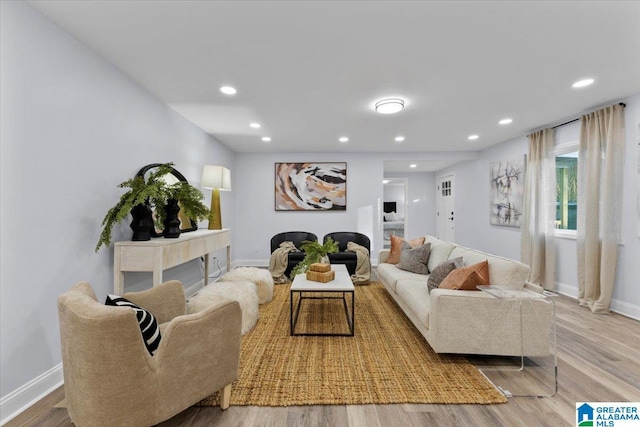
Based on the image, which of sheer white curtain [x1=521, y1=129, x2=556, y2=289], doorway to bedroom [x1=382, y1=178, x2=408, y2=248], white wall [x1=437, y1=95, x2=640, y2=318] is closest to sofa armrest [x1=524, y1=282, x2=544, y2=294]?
white wall [x1=437, y1=95, x2=640, y2=318]

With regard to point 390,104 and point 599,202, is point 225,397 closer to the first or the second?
point 390,104

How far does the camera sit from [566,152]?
4.05 m

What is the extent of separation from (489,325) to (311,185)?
14.4ft

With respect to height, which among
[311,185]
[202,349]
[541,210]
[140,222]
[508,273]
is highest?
[311,185]

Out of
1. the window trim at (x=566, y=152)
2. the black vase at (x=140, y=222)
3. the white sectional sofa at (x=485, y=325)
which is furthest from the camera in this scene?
the window trim at (x=566, y=152)

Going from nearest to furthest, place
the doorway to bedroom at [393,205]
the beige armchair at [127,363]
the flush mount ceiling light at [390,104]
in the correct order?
1. the beige armchair at [127,363]
2. the flush mount ceiling light at [390,104]
3. the doorway to bedroom at [393,205]

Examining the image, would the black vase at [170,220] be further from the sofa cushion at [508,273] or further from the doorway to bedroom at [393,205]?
the doorway to bedroom at [393,205]

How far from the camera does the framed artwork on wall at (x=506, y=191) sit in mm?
4758

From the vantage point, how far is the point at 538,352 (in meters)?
2.06

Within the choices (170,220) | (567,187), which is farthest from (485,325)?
(567,187)

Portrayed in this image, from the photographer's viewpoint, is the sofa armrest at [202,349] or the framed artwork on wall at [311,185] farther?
the framed artwork on wall at [311,185]

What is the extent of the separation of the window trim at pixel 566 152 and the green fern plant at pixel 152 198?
4.86 meters

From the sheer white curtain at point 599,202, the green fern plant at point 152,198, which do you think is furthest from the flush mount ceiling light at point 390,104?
the sheer white curtain at point 599,202

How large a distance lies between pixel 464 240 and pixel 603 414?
519cm
